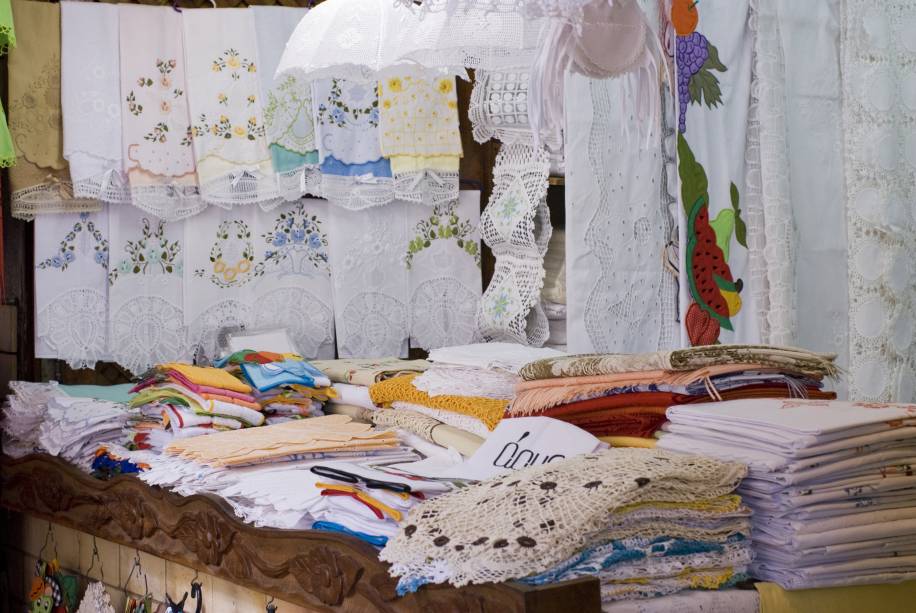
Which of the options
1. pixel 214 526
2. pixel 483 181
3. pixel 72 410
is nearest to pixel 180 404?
pixel 72 410

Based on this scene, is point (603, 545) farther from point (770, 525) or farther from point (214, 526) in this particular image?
point (214, 526)

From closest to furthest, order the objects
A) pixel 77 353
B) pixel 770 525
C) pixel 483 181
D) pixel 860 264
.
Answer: pixel 770 525 < pixel 860 264 < pixel 77 353 < pixel 483 181

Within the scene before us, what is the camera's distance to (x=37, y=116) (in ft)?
12.7

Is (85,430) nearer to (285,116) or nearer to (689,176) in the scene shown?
(285,116)

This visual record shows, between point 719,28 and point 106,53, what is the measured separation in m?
2.12

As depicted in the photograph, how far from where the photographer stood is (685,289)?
3.30 m

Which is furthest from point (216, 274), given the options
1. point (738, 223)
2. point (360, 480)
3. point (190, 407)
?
point (360, 480)

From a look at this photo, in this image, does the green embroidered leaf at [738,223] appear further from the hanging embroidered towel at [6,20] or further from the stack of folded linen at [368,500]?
the hanging embroidered towel at [6,20]

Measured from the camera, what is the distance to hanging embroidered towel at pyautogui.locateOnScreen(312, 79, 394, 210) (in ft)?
13.8

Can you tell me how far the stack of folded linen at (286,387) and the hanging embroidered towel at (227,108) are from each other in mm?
844

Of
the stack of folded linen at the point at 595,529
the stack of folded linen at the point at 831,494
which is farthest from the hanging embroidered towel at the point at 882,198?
the stack of folded linen at the point at 595,529

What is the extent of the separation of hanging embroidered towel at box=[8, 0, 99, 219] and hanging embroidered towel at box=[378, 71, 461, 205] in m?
1.14

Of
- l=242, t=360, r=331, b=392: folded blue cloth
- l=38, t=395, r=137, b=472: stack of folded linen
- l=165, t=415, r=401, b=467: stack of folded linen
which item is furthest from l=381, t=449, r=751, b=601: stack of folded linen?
l=38, t=395, r=137, b=472: stack of folded linen

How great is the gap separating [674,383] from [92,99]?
2.58m
